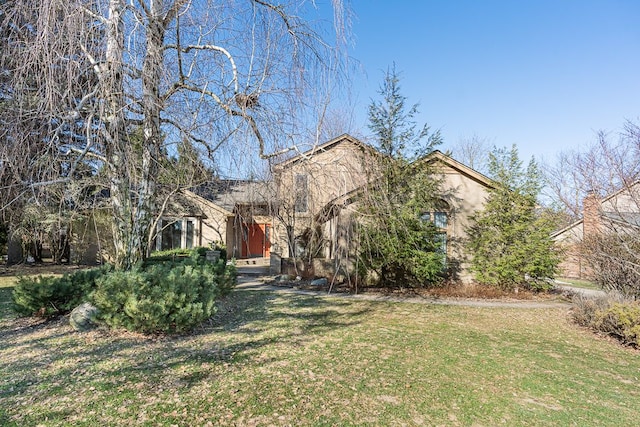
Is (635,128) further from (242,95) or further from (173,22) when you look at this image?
(173,22)

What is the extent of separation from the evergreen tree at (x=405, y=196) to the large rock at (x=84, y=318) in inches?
297

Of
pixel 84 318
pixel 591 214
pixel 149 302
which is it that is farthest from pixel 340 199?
pixel 591 214

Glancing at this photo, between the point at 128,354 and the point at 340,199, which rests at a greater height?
the point at 340,199

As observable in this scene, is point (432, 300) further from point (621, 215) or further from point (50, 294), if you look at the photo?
point (50, 294)

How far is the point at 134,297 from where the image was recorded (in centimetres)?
587

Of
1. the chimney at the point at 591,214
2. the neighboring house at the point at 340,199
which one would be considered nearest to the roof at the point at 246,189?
the neighboring house at the point at 340,199

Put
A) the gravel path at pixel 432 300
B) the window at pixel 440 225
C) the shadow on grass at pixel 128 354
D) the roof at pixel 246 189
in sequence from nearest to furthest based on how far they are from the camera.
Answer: the shadow on grass at pixel 128 354
the roof at pixel 246 189
the gravel path at pixel 432 300
the window at pixel 440 225

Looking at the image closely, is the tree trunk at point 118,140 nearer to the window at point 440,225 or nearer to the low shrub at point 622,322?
A: the low shrub at point 622,322

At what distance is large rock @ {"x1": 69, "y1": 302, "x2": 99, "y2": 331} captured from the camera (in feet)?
20.6

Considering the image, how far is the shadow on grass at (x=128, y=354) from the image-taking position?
4.07 metres

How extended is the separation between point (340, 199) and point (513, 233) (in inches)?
364

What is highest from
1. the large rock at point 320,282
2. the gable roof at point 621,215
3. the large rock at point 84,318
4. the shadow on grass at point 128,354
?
the gable roof at point 621,215

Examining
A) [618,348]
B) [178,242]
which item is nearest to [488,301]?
[618,348]

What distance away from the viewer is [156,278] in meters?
6.43
